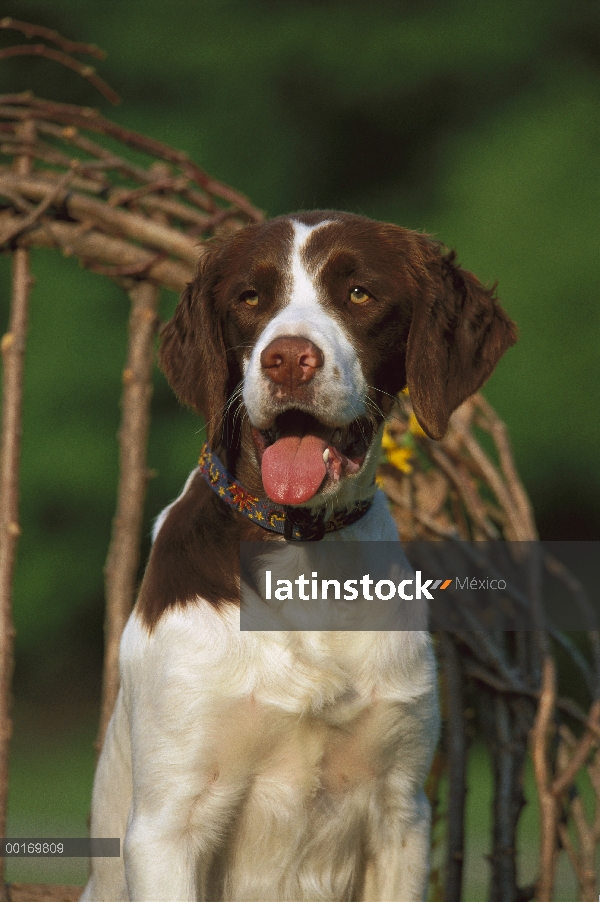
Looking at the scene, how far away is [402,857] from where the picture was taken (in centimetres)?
231

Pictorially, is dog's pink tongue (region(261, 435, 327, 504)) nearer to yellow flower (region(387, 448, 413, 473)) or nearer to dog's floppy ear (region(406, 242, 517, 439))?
dog's floppy ear (region(406, 242, 517, 439))

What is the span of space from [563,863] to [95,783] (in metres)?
2.07

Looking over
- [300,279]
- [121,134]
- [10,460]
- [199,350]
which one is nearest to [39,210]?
[121,134]

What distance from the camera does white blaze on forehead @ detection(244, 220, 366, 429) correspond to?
6.73 feet

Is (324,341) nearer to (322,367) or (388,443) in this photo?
(322,367)

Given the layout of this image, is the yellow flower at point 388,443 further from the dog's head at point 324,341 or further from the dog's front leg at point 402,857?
the dog's front leg at point 402,857

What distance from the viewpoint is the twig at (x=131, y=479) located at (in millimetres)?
3188

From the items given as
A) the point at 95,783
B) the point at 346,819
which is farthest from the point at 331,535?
the point at 95,783

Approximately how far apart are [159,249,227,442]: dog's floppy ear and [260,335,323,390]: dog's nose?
29 cm

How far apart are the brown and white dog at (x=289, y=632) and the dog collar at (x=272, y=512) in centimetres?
1

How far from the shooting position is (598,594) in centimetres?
400

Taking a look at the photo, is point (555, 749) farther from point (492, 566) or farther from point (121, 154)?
point (121, 154)

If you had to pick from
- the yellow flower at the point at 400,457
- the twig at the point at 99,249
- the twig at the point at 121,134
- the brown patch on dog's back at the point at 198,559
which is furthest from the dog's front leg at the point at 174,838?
the twig at the point at 121,134

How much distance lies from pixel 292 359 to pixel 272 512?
357 millimetres
